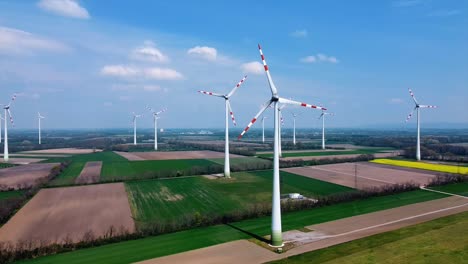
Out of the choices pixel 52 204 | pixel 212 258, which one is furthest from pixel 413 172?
pixel 52 204

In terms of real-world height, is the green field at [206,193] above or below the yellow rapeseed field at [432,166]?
below

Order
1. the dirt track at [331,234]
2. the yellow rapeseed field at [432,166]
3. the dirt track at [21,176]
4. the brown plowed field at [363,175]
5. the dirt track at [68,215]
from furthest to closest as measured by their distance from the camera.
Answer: the yellow rapeseed field at [432,166], the brown plowed field at [363,175], the dirt track at [21,176], the dirt track at [68,215], the dirt track at [331,234]

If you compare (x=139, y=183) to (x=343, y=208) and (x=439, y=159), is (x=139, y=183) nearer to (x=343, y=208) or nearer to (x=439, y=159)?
(x=343, y=208)

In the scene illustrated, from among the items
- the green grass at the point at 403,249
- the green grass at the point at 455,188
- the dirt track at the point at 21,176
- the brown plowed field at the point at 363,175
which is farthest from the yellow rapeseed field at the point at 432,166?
the dirt track at the point at 21,176

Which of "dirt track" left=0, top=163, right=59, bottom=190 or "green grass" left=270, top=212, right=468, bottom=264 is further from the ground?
"dirt track" left=0, top=163, right=59, bottom=190

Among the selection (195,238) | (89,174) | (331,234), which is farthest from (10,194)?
(331,234)

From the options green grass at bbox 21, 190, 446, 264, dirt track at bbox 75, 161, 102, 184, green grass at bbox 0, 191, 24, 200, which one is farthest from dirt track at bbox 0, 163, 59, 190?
green grass at bbox 21, 190, 446, 264

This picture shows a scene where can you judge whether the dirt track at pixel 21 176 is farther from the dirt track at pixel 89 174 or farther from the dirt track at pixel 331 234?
the dirt track at pixel 331 234

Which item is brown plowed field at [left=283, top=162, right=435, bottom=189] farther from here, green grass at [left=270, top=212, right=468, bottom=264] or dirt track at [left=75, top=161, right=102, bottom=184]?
dirt track at [left=75, top=161, right=102, bottom=184]
